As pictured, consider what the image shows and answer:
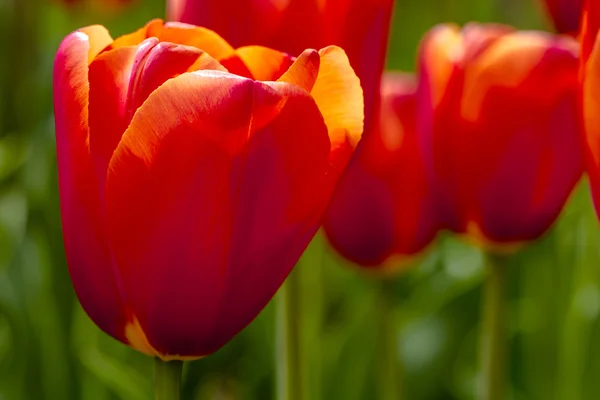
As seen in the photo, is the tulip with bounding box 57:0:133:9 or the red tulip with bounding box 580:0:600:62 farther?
the tulip with bounding box 57:0:133:9

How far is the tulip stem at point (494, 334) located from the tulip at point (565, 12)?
141 millimetres

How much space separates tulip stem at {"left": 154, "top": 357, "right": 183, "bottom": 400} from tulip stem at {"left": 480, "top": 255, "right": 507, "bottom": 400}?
0.23 meters

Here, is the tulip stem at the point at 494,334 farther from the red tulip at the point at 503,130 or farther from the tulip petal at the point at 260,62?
the tulip petal at the point at 260,62

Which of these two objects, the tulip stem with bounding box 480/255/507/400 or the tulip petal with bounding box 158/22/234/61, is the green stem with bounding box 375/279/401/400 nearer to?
the tulip stem with bounding box 480/255/507/400

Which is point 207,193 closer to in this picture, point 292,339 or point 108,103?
point 108,103

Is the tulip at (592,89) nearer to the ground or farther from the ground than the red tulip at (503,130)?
farther from the ground

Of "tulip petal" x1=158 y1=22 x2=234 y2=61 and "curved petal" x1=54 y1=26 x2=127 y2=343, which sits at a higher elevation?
"tulip petal" x1=158 y1=22 x2=234 y2=61

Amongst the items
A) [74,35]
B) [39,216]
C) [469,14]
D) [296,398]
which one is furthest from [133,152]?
[469,14]

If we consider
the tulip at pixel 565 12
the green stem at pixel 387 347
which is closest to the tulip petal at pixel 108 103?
the tulip at pixel 565 12

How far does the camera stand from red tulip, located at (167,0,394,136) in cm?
44

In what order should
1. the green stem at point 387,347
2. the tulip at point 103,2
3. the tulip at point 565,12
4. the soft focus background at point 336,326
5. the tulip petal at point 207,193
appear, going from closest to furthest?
the tulip petal at point 207,193, the tulip at point 565,12, the green stem at point 387,347, the soft focus background at point 336,326, the tulip at point 103,2

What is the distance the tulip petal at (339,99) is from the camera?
358mm

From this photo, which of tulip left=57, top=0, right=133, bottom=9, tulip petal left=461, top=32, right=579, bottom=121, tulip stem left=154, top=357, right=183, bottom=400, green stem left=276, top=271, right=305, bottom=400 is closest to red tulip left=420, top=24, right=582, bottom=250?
tulip petal left=461, top=32, right=579, bottom=121

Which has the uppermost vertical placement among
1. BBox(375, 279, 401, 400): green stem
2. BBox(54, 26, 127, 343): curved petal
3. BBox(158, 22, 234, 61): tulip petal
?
BBox(158, 22, 234, 61): tulip petal
